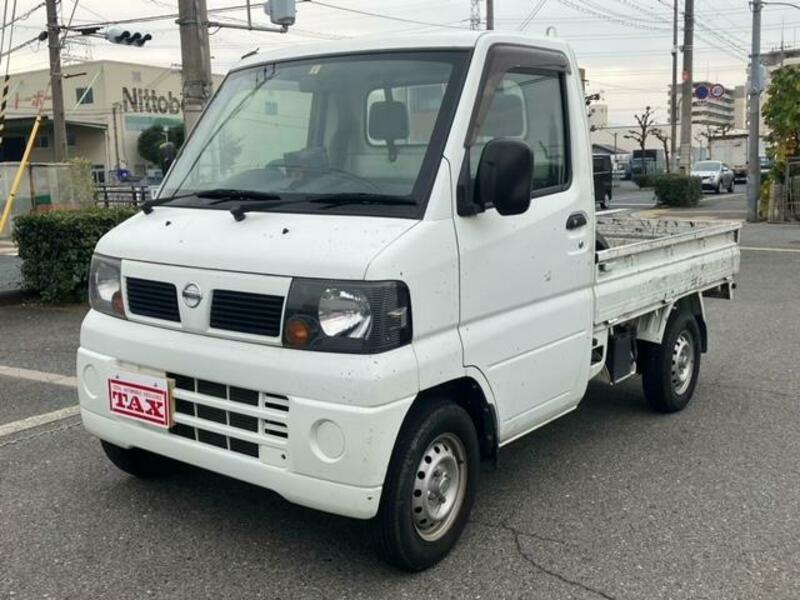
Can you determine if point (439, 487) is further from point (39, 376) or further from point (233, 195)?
point (39, 376)

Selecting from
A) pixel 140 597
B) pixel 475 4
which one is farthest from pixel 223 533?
pixel 475 4

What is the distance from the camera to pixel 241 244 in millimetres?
3232

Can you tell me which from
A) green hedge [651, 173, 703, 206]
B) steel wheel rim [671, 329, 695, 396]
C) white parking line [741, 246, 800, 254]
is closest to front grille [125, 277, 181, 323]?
steel wheel rim [671, 329, 695, 396]

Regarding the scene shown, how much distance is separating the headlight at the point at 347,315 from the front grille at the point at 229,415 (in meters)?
0.28

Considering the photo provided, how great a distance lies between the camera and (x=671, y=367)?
213 inches

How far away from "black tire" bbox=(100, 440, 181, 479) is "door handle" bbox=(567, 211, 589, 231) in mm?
2329

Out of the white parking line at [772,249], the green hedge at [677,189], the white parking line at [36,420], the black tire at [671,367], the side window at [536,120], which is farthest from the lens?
the green hedge at [677,189]

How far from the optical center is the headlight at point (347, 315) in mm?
2967

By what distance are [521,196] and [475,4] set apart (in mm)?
33346

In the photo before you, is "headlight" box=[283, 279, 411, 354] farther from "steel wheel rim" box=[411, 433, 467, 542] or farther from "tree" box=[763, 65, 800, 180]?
"tree" box=[763, 65, 800, 180]

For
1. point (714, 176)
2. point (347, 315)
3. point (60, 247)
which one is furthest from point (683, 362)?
point (714, 176)

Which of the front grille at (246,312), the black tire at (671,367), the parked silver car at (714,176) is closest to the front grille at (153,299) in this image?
the front grille at (246,312)

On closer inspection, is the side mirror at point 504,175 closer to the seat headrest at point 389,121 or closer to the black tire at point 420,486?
the seat headrest at point 389,121

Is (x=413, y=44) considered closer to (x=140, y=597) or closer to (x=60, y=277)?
(x=140, y=597)
